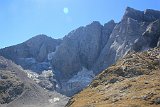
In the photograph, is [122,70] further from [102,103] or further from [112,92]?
[102,103]

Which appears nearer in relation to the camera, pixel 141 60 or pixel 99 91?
pixel 99 91

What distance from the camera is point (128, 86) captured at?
142 metres

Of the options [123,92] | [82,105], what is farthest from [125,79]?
[82,105]

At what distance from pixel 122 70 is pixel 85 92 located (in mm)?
23005

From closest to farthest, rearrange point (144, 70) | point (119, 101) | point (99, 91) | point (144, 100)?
point (144, 100), point (119, 101), point (99, 91), point (144, 70)

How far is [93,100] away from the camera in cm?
13975

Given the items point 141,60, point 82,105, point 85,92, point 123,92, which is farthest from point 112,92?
point 141,60

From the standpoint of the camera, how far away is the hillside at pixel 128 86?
119 metres

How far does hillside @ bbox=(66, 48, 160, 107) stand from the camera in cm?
11944

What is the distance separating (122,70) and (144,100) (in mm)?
60020

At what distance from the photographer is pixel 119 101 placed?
124 m

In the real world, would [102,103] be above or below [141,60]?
below

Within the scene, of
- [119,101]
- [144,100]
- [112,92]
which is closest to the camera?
[144,100]

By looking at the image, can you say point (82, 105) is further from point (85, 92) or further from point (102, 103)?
point (85, 92)
